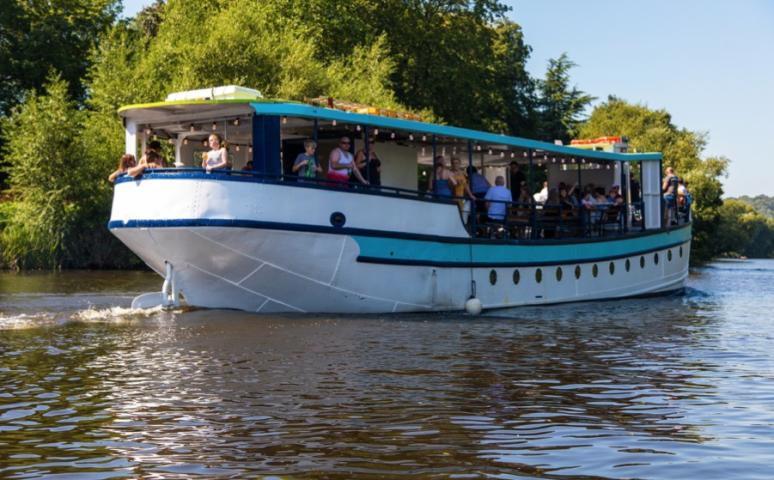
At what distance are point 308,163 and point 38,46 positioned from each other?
4184cm

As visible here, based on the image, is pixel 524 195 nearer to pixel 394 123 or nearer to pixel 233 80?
pixel 394 123

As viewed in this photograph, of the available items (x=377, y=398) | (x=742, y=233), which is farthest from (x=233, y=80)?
(x=742, y=233)

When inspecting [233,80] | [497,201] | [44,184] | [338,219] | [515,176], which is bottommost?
[338,219]

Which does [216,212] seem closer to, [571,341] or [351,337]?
[351,337]

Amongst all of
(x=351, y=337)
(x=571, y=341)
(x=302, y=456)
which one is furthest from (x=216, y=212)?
(x=302, y=456)

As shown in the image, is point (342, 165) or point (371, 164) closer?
point (342, 165)

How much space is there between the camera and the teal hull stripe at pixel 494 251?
57.7 feet

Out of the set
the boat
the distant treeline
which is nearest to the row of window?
the boat

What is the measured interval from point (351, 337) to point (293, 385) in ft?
13.8

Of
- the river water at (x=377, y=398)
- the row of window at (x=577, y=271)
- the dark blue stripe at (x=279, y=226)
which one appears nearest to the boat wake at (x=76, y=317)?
the river water at (x=377, y=398)

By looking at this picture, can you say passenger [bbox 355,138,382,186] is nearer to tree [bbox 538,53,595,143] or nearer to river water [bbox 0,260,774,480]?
river water [bbox 0,260,774,480]

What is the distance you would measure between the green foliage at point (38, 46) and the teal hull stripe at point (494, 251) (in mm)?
37088

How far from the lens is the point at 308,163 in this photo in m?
17.1

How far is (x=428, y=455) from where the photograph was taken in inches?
289
